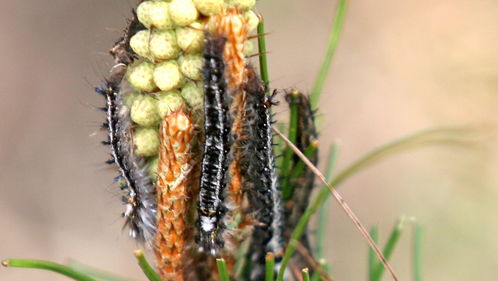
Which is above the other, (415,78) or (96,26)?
(96,26)

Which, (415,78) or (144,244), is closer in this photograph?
(144,244)

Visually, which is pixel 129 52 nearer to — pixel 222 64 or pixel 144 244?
pixel 222 64

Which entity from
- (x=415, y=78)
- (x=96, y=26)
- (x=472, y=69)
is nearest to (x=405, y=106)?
(x=415, y=78)

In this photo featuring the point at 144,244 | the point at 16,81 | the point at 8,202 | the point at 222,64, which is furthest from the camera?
the point at 16,81

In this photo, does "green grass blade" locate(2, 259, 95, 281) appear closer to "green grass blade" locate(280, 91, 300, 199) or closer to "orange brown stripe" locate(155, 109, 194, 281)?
"orange brown stripe" locate(155, 109, 194, 281)

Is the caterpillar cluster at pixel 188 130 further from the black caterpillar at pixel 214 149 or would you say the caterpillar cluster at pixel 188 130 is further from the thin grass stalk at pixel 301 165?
the thin grass stalk at pixel 301 165

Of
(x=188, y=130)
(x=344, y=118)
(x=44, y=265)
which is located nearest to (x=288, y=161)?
(x=188, y=130)

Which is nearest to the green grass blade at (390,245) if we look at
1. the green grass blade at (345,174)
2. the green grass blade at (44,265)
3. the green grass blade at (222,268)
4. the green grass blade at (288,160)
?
the green grass blade at (345,174)

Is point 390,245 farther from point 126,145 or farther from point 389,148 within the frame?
point 126,145
